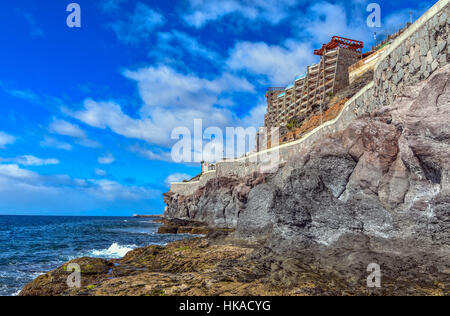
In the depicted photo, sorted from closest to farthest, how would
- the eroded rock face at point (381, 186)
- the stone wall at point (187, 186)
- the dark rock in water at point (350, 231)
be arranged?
1. the dark rock in water at point (350, 231)
2. the eroded rock face at point (381, 186)
3. the stone wall at point (187, 186)


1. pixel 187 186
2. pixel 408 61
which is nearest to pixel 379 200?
pixel 408 61

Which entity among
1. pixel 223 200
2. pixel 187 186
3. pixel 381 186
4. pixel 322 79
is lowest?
pixel 223 200

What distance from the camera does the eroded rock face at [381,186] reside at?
860 cm

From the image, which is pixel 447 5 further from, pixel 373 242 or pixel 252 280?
pixel 252 280

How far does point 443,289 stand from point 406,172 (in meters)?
4.10

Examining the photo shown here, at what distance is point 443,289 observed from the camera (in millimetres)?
6867

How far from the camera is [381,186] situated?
10.7 meters

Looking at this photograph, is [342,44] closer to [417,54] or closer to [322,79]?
[322,79]

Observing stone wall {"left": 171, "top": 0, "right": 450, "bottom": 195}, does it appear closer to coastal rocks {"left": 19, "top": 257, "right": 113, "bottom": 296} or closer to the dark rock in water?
the dark rock in water

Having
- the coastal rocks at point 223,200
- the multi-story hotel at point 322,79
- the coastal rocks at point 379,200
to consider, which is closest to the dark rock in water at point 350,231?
the coastal rocks at point 379,200

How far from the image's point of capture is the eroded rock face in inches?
339

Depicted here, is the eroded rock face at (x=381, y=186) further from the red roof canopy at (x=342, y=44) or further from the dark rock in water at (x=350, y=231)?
the red roof canopy at (x=342, y=44)

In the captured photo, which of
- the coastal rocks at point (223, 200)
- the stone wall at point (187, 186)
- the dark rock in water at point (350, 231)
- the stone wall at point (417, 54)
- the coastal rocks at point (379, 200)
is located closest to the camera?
the dark rock in water at point (350, 231)
